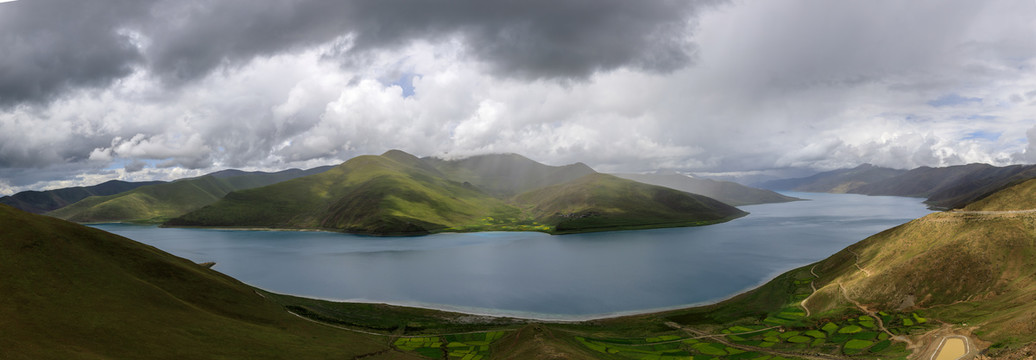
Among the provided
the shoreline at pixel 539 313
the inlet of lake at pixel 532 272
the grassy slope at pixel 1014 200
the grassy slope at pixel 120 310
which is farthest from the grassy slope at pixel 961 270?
the grassy slope at pixel 120 310

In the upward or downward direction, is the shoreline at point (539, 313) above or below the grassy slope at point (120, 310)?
below

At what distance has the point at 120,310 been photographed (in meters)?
42.3

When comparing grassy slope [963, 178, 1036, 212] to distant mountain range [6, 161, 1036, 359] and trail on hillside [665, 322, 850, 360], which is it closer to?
distant mountain range [6, 161, 1036, 359]

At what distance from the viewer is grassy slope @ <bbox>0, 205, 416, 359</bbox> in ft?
113

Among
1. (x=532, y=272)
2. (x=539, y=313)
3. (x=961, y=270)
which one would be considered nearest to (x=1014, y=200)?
(x=961, y=270)

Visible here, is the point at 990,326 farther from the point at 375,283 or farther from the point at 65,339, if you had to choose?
the point at 375,283

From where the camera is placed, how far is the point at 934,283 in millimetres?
65188

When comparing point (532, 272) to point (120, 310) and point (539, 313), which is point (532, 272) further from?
point (120, 310)

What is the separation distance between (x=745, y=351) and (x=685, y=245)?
138 m

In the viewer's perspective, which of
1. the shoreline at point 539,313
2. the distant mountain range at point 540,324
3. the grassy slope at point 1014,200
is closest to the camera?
the distant mountain range at point 540,324

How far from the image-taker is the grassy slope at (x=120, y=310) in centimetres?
3456

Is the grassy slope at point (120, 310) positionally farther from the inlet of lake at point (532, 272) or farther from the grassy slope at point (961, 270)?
the grassy slope at point (961, 270)

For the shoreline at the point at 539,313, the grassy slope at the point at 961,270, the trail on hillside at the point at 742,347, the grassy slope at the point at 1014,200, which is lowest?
the shoreline at the point at 539,313

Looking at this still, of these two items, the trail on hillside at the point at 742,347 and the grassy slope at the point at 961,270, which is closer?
the trail on hillside at the point at 742,347
